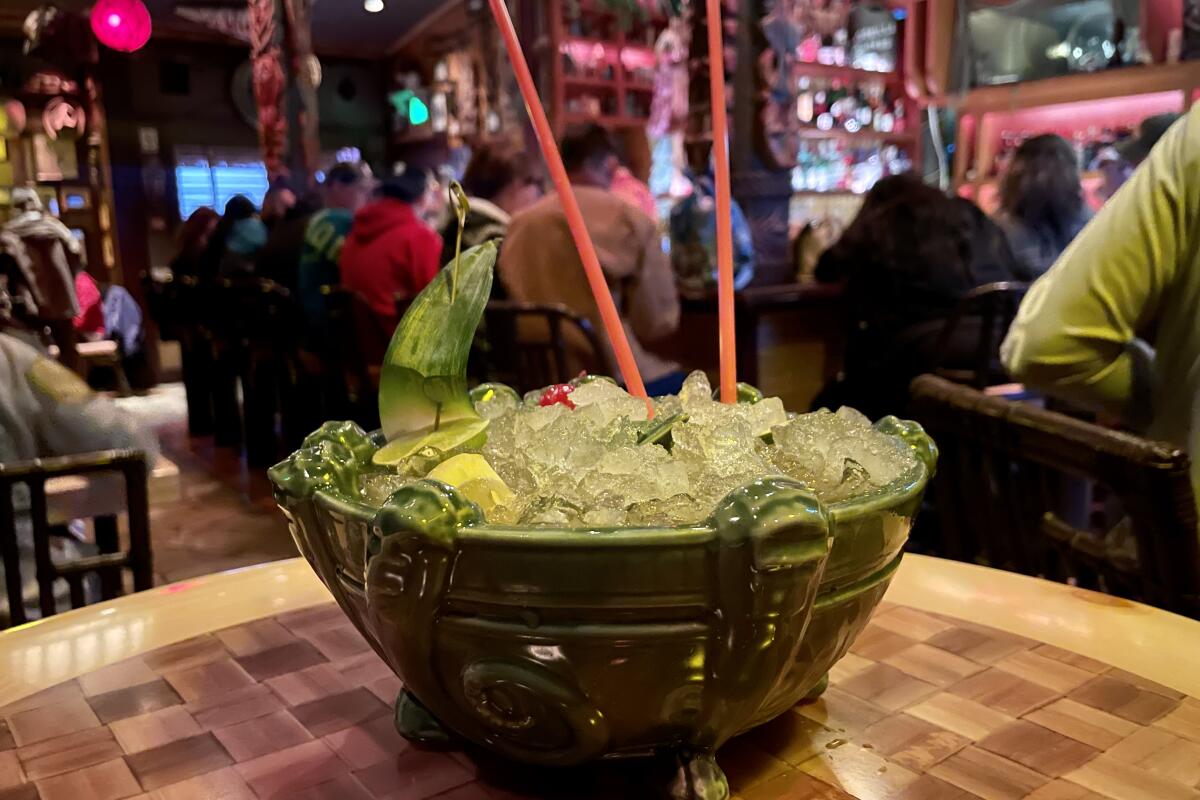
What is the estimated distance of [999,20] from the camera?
17.5 feet

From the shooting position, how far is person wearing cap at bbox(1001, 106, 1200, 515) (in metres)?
1.25

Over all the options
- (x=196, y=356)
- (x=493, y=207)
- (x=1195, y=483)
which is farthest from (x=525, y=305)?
(x=196, y=356)

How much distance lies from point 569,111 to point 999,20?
266cm

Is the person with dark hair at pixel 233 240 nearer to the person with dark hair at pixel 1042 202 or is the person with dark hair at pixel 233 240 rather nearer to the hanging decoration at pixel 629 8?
the hanging decoration at pixel 629 8

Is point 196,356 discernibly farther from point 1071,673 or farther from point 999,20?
point 1071,673

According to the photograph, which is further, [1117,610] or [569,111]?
[569,111]

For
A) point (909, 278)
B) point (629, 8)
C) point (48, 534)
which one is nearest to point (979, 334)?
point (909, 278)

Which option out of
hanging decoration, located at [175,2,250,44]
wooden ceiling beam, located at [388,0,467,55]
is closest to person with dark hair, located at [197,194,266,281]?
hanging decoration, located at [175,2,250,44]

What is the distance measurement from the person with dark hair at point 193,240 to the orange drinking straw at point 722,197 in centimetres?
520

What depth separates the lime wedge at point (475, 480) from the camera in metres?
0.57

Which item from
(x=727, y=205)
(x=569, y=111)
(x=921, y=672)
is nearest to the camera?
(x=727, y=205)

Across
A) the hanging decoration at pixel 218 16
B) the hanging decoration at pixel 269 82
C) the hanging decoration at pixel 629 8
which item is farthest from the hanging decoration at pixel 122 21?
the hanging decoration at pixel 629 8

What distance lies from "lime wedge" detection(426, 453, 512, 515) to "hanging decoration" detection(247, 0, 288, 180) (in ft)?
19.5

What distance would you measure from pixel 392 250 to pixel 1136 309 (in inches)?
109
